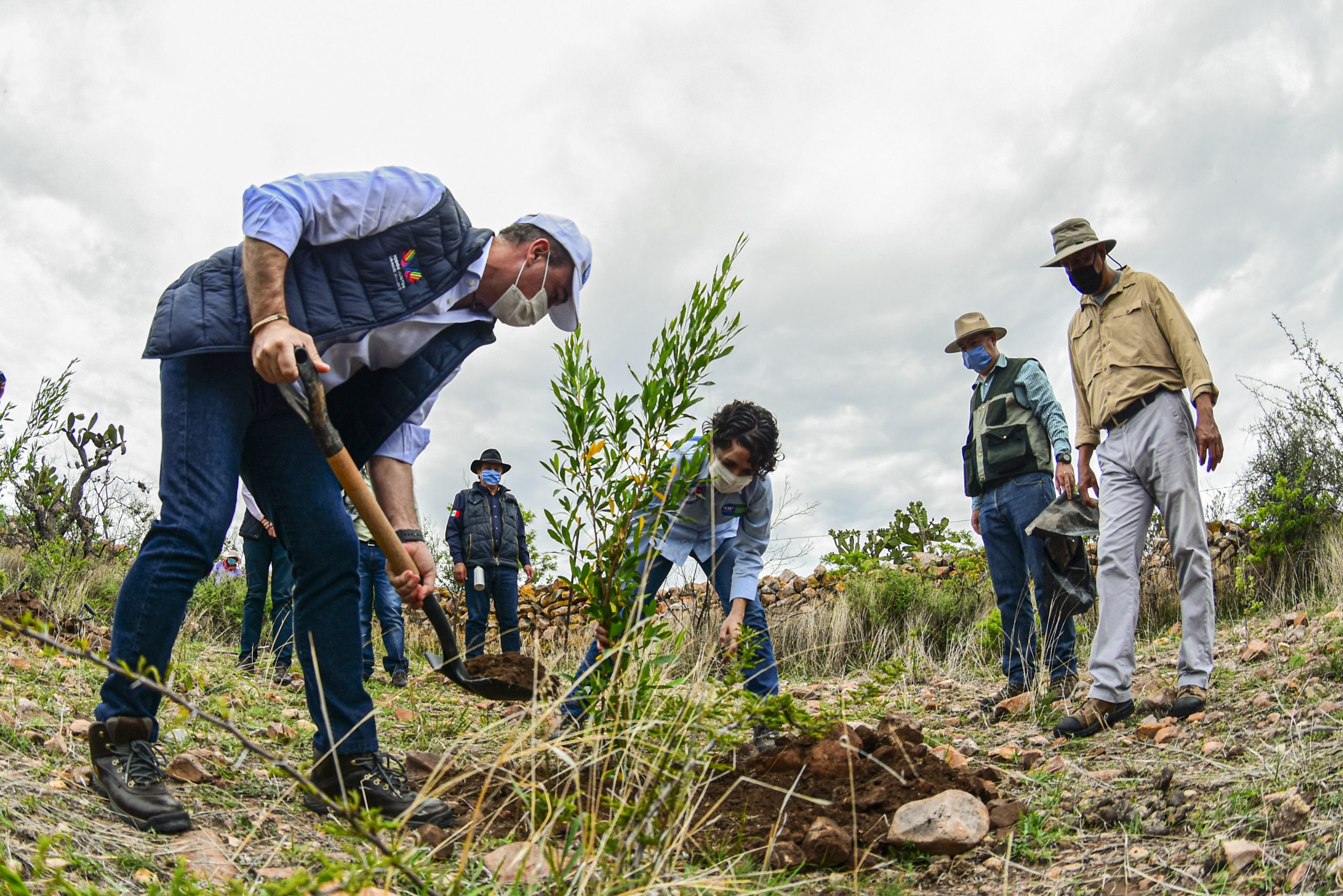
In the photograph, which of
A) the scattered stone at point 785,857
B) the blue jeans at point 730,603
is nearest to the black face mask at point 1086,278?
the blue jeans at point 730,603

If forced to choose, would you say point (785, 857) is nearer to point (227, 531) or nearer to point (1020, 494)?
point (227, 531)

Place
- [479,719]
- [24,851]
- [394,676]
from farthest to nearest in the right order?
[394,676] → [479,719] → [24,851]

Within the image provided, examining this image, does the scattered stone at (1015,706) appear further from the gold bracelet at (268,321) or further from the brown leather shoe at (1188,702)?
the gold bracelet at (268,321)

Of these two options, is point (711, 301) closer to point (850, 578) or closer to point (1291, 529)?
point (850, 578)

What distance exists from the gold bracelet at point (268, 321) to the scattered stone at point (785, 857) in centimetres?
180

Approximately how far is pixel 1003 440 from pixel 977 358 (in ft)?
2.44

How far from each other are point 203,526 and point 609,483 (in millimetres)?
1041

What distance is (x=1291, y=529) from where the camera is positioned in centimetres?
791

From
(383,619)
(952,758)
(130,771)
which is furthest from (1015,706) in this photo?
(383,619)

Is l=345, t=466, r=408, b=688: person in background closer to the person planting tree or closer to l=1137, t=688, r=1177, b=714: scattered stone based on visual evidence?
the person planting tree

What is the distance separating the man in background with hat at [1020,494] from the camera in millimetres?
4398

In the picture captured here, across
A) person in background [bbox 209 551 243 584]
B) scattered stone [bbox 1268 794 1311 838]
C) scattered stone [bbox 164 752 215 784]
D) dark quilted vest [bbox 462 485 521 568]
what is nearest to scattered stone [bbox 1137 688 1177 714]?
scattered stone [bbox 1268 794 1311 838]

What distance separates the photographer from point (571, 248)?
2.80 m

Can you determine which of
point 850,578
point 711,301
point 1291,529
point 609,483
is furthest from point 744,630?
point 1291,529
